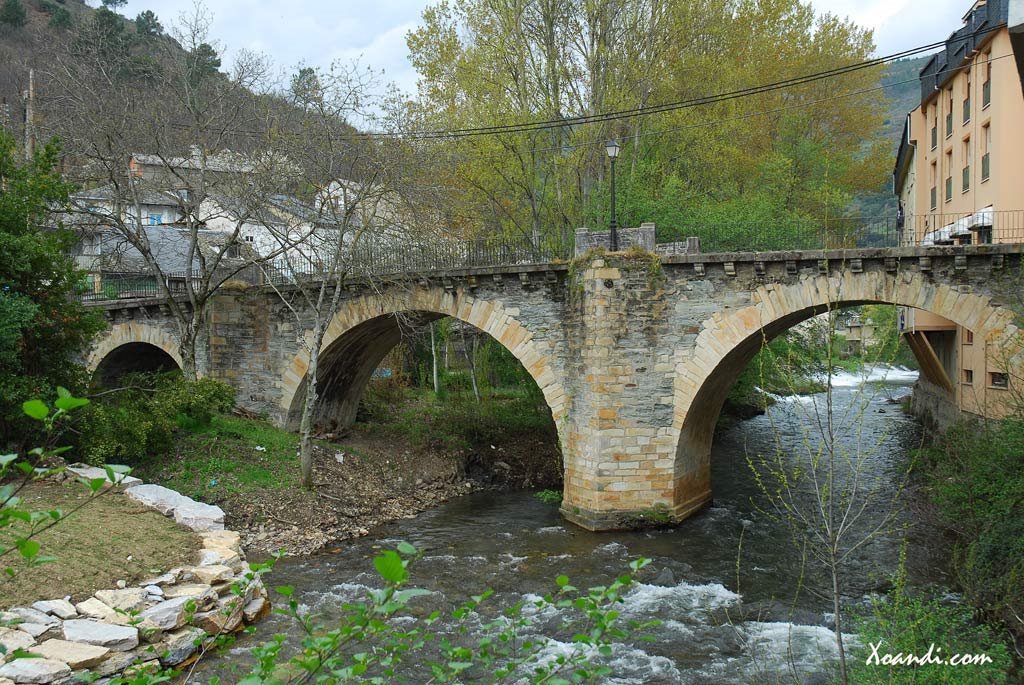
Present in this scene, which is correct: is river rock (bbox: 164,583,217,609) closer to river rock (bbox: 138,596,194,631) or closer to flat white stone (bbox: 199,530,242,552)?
river rock (bbox: 138,596,194,631)

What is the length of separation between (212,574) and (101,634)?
1.87m

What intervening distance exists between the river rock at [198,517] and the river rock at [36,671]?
167 inches

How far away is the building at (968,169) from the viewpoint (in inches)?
600

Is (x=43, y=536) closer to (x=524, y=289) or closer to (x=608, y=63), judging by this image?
(x=524, y=289)

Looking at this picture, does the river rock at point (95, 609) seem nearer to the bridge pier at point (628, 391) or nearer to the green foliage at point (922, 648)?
the green foliage at point (922, 648)

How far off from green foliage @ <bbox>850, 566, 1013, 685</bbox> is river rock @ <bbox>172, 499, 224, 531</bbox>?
819cm

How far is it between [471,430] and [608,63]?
1042 cm

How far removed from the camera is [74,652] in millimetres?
7195

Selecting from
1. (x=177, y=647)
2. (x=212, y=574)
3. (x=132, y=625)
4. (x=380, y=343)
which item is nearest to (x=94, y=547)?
(x=212, y=574)

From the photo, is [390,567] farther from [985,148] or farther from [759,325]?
[985,148]

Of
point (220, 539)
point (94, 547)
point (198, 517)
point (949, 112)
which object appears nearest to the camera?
point (94, 547)

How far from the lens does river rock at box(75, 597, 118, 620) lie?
8.02 meters

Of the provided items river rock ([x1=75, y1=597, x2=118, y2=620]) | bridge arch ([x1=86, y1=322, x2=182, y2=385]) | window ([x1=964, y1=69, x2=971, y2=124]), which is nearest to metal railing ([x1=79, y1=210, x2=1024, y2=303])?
window ([x1=964, y1=69, x2=971, y2=124])

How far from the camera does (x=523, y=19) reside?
2178cm
